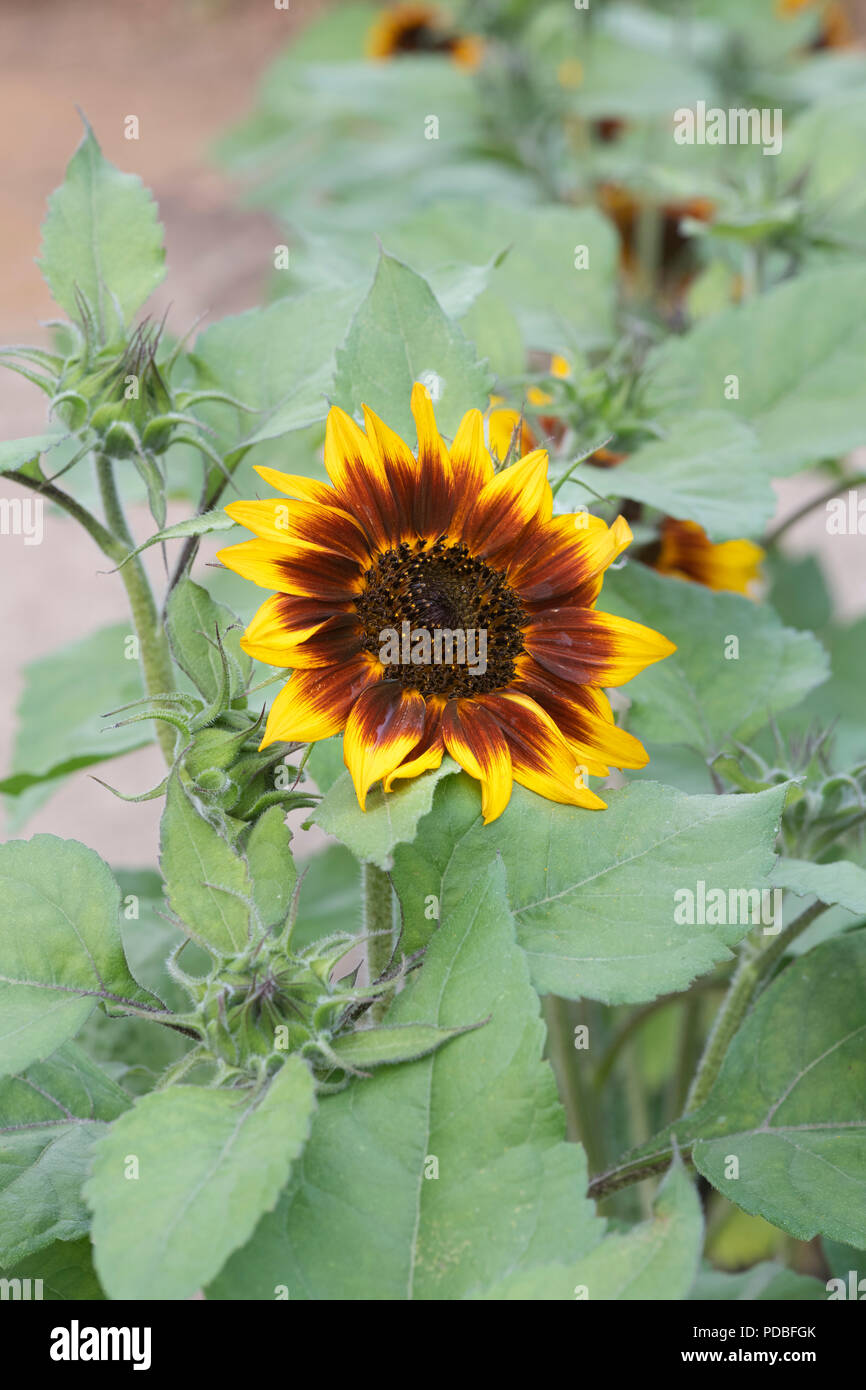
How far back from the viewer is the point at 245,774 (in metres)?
0.35

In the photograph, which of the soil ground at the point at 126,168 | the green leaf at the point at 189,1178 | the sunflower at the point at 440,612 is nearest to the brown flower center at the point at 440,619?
the sunflower at the point at 440,612

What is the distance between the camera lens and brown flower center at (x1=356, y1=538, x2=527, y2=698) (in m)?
0.38

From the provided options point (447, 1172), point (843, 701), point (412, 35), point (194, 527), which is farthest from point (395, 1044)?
point (412, 35)

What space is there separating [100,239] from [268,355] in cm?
6

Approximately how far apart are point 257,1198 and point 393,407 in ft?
0.72

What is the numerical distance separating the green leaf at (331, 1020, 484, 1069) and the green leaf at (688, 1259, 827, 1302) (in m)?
0.24

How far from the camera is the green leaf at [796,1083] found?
1.34 ft

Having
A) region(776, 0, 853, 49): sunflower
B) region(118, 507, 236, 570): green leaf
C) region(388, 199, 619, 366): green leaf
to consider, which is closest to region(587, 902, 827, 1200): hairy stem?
region(118, 507, 236, 570): green leaf

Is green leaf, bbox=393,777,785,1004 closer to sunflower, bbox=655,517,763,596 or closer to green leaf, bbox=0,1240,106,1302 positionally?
green leaf, bbox=0,1240,106,1302

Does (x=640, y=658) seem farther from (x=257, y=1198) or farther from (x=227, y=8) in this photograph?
(x=227, y=8)

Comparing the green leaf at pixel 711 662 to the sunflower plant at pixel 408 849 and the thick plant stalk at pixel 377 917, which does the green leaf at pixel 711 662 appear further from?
the thick plant stalk at pixel 377 917

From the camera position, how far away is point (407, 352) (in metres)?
0.40
